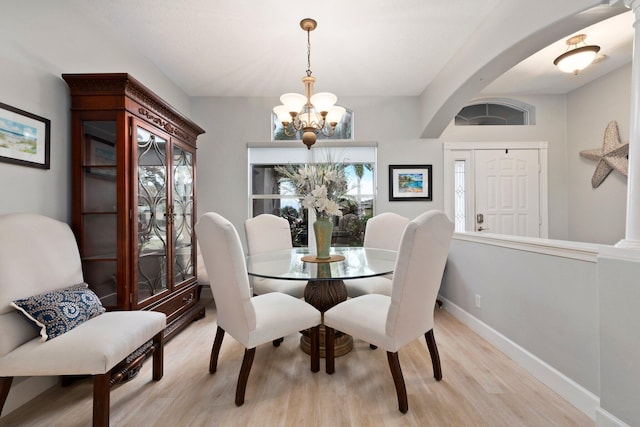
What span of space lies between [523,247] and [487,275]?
20.1 inches

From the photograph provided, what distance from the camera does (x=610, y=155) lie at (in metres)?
3.34

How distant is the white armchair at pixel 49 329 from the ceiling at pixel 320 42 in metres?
1.69

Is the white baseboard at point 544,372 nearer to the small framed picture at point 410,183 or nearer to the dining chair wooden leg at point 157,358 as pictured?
the small framed picture at point 410,183

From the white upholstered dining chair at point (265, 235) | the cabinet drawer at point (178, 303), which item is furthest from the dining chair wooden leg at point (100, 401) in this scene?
the white upholstered dining chair at point (265, 235)

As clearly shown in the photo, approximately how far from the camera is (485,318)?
8.10 feet

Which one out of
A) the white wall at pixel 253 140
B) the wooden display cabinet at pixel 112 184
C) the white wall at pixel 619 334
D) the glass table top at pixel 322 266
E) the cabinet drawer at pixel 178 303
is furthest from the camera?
the white wall at pixel 253 140

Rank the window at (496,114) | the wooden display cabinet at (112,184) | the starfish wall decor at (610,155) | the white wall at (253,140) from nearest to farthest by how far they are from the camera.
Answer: the wooden display cabinet at (112,184) < the starfish wall decor at (610,155) < the white wall at (253,140) < the window at (496,114)

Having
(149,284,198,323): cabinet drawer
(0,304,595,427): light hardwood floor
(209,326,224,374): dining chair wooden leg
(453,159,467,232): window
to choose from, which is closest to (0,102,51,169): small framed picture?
(149,284,198,323): cabinet drawer

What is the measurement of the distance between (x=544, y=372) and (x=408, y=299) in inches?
45.0

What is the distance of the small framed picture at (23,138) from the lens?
5.18ft

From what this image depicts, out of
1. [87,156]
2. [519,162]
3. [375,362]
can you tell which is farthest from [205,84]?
[519,162]

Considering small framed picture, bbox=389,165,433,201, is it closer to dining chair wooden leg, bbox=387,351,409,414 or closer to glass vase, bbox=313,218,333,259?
Result: glass vase, bbox=313,218,333,259

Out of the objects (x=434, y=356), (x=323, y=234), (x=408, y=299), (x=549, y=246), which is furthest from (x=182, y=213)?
(x=549, y=246)

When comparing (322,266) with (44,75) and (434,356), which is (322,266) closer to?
(434,356)
